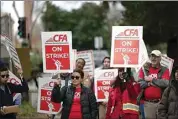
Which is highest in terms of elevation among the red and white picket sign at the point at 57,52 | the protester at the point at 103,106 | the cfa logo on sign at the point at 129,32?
the cfa logo on sign at the point at 129,32

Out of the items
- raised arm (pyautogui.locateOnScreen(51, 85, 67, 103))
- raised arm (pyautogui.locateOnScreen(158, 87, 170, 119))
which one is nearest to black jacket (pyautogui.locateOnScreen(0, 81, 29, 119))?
raised arm (pyautogui.locateOnScreen(51, 85, 67, 103))

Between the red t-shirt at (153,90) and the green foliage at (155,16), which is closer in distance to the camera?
the red t-shirt at (153,90)

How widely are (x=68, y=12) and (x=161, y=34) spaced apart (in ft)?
88.3

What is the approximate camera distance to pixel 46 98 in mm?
9758

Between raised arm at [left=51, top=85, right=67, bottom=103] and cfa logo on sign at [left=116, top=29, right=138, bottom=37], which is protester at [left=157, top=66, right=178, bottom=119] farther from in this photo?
cfa logo on sign at [left=116, top=29, right=138, bottom=37]

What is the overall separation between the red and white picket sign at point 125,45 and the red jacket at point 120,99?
0.96 m

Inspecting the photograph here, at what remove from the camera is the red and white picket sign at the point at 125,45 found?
903 centimetres

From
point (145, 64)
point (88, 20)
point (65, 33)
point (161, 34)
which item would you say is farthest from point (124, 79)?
point (88, 20)

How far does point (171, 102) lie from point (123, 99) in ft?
3.54

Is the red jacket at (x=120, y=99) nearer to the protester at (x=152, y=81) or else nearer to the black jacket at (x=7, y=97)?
the protester at (x=152, y=81)

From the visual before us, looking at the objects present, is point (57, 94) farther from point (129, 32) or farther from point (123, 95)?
point (129, 32)

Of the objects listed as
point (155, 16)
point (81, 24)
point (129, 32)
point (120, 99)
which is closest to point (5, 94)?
point (120, 99)

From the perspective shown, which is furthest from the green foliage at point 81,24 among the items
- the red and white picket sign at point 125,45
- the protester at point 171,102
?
the protester at point 171,102

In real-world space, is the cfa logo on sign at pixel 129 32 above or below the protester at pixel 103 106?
above
